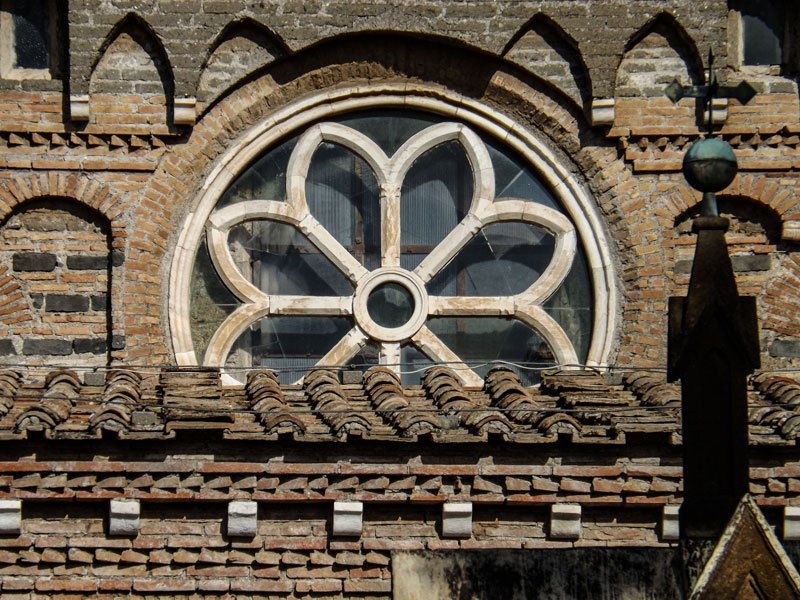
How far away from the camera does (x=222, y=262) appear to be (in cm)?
1332

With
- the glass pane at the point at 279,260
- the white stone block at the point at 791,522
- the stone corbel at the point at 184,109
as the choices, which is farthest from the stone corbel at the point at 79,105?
the white stone block at the point at 791,522

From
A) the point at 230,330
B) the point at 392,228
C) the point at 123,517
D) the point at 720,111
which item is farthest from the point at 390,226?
the point at 123,517

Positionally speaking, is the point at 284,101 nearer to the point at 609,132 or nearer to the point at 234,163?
the point at 234,163

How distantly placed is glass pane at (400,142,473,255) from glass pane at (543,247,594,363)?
2.89 feet

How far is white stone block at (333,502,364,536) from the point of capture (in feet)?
34.3

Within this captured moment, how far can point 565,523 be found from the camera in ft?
35.0

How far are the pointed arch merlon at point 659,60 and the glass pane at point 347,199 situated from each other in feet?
6.30

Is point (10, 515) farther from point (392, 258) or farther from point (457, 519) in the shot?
point (392, 258)

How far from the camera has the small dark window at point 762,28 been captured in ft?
44.9

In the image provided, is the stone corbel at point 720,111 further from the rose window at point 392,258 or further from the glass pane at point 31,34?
the glass pane at point 31,34

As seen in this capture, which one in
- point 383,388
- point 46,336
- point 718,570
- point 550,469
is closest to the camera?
point 718,570

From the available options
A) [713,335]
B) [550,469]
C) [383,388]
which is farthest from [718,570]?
[383,388]

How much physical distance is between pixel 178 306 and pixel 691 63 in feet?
13.1

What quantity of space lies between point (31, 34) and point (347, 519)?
485 centimetres
